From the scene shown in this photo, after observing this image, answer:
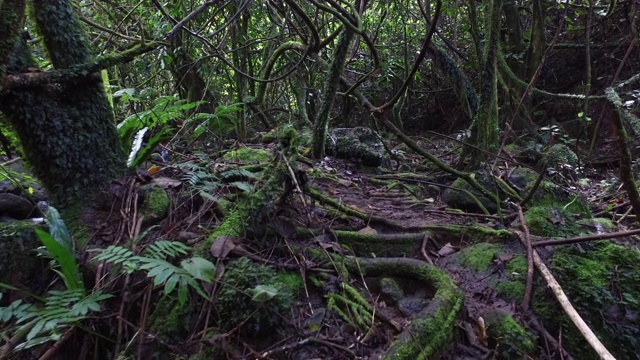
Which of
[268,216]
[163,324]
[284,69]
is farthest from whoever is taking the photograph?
[284,69]

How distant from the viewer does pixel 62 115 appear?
8.54ft

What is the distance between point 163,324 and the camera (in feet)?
6.46

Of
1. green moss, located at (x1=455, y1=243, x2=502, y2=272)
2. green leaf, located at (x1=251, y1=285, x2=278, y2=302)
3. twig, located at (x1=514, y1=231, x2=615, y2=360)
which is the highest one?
green leaf, located at (x1=251, y1=285, x2=278, y2=302)

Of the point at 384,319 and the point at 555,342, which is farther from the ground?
the point at 384,319

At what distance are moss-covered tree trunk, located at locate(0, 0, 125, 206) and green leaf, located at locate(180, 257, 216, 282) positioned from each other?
1245mm

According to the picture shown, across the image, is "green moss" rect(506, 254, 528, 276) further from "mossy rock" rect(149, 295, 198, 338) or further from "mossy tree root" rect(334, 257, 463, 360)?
"mossy rock" rect(149, 295, 198, 338)

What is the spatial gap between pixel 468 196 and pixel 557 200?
0.84 metres

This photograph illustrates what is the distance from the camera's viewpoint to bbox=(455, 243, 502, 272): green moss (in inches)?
108

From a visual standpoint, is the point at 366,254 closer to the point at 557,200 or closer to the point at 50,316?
the point at 50,316

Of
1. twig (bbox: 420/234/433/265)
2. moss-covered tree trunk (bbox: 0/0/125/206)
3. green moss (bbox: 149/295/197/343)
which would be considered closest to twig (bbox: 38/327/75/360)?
green moss (bbox: 149/295/197/343)

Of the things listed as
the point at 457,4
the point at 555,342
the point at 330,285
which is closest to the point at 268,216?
the point at 330,285

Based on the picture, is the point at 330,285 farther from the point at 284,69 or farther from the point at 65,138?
the point at 284,69

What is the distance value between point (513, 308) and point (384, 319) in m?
0.81

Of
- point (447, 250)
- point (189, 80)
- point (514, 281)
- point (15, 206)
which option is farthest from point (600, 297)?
point (189, 80)
